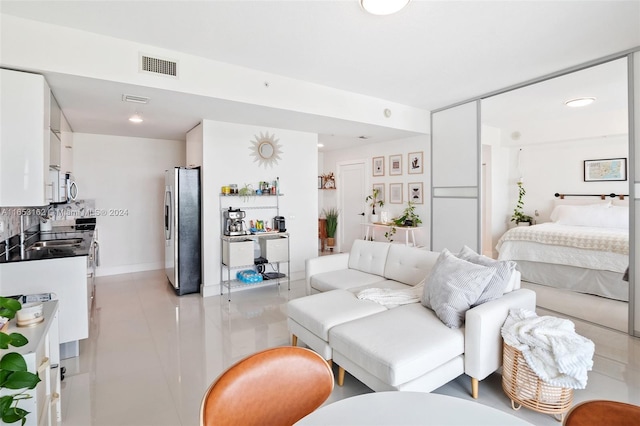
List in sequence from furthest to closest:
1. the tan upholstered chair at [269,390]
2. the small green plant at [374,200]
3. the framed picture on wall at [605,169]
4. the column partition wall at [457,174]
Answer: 1. the small green plant at [374,200]
2. the framed picture on wall at [605,169]
3. the column partition wall at [457,174]
4. the tan upholstered chair at [269,390]

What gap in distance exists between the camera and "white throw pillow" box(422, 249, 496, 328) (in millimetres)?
2285

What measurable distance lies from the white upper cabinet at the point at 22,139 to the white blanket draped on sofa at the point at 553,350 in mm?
3659

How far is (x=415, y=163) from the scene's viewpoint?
5.64m

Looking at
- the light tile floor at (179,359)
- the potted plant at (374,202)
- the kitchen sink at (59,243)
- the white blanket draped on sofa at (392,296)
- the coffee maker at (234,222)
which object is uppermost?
the potted plant at (374,202)

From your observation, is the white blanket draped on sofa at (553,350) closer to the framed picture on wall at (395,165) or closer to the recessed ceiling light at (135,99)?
the recessed ceiling light at (135,99)

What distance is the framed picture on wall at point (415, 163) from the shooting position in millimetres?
5551

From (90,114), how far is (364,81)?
3.38 m

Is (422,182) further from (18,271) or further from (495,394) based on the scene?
(18,271)

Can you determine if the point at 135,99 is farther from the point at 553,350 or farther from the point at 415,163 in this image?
the point at 415,163

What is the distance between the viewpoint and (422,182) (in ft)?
18.2

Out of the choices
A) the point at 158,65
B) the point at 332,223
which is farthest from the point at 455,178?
the point at 158,65

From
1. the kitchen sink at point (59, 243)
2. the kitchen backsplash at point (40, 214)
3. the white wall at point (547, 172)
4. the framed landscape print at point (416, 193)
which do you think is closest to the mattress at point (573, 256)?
the white wall at point (547, 172)

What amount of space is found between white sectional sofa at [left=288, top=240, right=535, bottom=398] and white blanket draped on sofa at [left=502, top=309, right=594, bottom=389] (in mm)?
171

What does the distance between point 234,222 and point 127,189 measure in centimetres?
254
